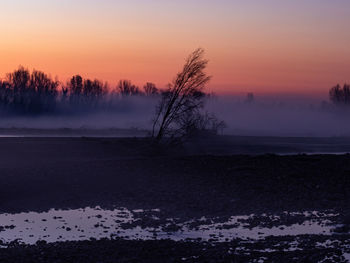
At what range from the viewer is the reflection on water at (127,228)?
58.3 ft

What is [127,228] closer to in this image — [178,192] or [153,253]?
[153,253]

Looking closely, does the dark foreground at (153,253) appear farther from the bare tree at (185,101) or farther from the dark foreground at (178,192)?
the bare tree at (185,101)

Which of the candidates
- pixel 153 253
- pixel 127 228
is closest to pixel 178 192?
pixel 127 228

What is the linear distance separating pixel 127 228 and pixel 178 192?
691cm

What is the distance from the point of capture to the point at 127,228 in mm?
19016

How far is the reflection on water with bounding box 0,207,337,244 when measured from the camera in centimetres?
1778

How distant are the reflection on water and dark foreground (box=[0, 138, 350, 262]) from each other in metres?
1.07

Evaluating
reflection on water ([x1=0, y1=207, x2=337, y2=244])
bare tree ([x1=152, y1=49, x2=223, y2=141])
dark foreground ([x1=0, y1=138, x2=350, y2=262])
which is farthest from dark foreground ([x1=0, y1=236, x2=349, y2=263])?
bare tree ([x1=152, y1=49, x2=223, y2=141])

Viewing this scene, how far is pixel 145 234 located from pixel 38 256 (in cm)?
420

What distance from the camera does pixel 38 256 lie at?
14.6m

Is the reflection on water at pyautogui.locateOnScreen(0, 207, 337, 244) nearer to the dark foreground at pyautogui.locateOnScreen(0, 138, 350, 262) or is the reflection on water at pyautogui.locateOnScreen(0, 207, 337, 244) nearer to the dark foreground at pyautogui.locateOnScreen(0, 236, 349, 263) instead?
the dark foreground at pyautogui.locateOnScreen(0, 138, 350, 262)

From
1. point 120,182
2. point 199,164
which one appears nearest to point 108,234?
point 120,182

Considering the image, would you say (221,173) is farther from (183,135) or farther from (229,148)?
(229,148)

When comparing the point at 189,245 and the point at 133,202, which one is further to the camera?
the point at 133,202
